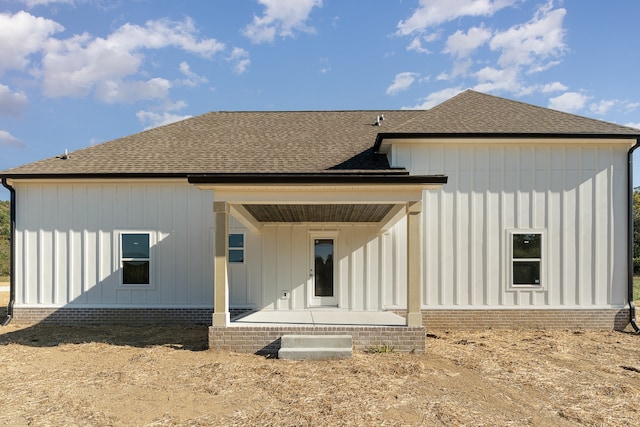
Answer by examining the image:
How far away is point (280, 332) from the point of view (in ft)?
26.2

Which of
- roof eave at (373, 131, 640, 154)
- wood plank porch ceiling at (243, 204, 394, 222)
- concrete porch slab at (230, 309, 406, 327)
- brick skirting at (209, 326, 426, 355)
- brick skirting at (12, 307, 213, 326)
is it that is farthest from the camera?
brick skirting at (12, 307, 213, 326)

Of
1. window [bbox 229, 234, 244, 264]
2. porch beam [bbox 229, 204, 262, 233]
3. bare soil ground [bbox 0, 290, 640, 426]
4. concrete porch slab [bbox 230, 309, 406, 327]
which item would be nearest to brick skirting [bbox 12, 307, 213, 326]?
window [bbox 229, 234, 244, 264]

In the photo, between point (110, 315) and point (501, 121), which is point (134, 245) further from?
point (501, 121)

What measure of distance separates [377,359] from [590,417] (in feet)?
10.5

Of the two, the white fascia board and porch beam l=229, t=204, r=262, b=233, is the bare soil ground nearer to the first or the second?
porch beam l=229, t=204, r=262, b=233

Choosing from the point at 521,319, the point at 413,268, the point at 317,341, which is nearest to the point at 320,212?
the point at 413,268

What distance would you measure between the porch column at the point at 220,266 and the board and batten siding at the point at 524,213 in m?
4.46

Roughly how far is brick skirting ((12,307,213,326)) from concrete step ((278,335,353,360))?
12.5 ft

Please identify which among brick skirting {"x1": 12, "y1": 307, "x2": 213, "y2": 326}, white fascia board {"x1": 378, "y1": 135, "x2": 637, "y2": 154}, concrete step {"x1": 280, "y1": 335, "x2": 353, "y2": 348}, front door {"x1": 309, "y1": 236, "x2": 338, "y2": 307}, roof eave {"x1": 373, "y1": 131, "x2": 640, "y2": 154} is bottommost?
brick skirting {"x1": 12, "y1": 307, "x2": 213, "y2": 326}

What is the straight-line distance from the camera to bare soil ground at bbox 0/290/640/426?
5.07 meters

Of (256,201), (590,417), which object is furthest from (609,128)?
(256,201)

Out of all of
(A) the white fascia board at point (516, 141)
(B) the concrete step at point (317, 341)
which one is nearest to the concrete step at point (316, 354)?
(B) the concrete step at point (317, 341)

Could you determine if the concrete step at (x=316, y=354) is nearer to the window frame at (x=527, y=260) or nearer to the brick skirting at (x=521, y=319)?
the brick skirting at (x=521, y=319)

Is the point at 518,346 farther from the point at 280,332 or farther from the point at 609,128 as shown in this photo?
the point at 609,128
